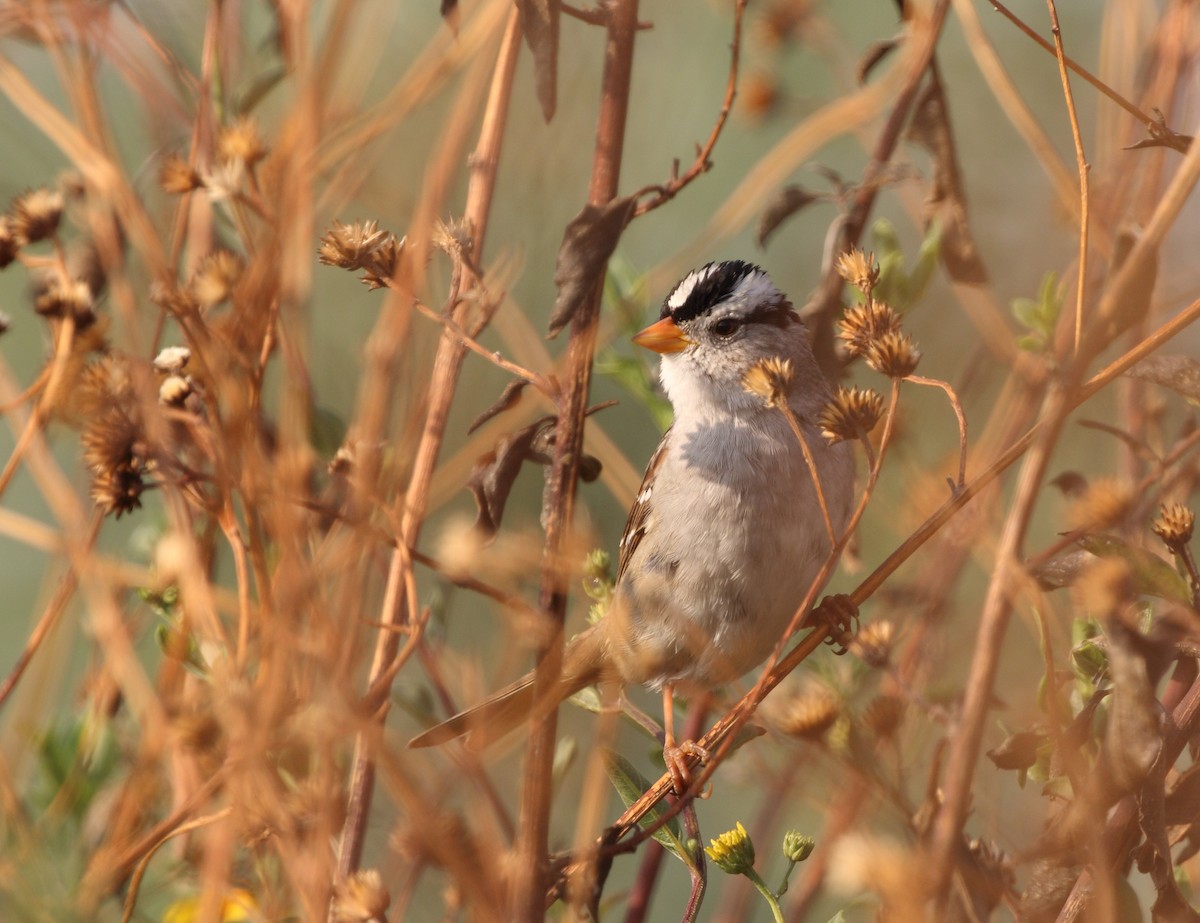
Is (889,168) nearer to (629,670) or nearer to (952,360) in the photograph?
(629,670)

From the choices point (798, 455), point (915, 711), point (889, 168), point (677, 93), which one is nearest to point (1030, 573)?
point (915, 711)

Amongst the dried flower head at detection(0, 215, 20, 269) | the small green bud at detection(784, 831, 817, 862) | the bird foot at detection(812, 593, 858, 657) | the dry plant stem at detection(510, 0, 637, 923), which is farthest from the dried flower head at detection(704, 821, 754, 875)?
the dried flower head at detection(0, 215, 20, 269)

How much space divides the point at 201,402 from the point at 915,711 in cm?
95

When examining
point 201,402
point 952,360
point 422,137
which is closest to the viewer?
point 201,402

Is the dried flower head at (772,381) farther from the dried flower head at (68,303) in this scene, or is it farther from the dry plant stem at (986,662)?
the dried flower head at (68,303)

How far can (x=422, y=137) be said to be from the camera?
2.77 m

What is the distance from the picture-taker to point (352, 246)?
135cm

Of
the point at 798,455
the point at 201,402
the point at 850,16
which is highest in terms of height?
the point at 850,16

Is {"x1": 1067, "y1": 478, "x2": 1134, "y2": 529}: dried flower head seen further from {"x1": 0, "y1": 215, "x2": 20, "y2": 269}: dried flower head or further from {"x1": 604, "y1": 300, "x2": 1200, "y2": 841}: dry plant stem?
{"x1": 0, "y1": 215, "x2": 20, "y2": 269}: dried flower head

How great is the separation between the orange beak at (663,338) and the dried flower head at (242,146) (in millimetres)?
963

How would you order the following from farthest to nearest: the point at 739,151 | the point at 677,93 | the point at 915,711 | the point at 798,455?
the point at 739,151
the point at 677,93
the point at 798,455
the point at 915,711

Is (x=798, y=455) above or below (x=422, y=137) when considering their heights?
below

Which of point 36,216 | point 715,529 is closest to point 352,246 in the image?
point 36,216

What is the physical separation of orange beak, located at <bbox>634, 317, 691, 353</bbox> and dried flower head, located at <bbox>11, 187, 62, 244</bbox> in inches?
41.6
